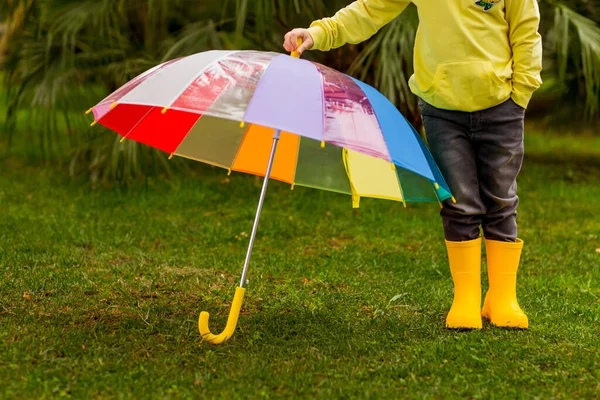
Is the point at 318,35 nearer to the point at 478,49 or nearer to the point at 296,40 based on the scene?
the point at 296,40

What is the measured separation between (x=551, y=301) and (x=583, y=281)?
17.2 inches

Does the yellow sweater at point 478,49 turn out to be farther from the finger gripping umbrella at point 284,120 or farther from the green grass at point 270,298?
the green grass at point 270,298

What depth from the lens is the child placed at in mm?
3053

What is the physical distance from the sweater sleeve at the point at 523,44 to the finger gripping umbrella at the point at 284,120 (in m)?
0.45

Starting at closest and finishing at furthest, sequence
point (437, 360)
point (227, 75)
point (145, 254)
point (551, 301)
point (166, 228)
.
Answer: point (227, 75)
point (437, 360)
point (551, 301)
point (145, 254)
point (166, 228)

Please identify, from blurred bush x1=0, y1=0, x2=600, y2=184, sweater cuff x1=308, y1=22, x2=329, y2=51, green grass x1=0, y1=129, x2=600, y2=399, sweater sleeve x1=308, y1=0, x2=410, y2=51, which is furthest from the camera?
blurred bush x1=0, y1=0, x2=600, y2=184

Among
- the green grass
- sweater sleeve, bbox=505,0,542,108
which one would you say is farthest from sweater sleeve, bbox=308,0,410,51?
the green grass

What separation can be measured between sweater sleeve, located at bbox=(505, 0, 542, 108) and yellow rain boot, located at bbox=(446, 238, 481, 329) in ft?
1.89

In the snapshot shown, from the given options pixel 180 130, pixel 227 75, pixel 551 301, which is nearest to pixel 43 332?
pixel 180 130

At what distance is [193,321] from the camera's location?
3.24m

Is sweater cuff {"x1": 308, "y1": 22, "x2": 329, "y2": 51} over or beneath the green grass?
over

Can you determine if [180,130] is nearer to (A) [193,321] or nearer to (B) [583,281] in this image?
(A) [193,321]

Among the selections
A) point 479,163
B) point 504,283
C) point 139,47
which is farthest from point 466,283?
point 139,47

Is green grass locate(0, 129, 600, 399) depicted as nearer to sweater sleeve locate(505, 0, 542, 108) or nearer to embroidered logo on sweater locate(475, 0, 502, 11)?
sweater sleeve locate(505, 0, 542, 108)
